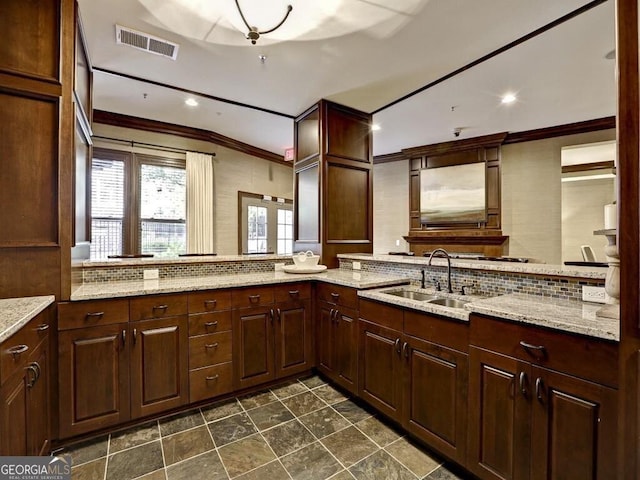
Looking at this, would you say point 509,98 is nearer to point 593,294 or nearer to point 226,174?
point 593,294

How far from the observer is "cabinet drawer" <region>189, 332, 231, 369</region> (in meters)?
2.25

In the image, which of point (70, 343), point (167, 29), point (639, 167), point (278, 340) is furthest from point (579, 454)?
point (167, 29)

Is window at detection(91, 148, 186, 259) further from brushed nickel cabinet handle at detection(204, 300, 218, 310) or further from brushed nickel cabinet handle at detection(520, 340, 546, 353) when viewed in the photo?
brushed nickel cabinet handle at detection(520, 340, 546, 353)

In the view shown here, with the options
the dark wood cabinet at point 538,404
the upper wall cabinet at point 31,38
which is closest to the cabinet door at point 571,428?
the dark wood cabinet at point 538,404

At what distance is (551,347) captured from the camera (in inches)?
50.8

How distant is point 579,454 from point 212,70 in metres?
3.49

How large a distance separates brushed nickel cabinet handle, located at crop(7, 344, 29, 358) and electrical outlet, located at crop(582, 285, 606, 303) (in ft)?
8.73

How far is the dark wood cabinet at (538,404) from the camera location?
3.84ft

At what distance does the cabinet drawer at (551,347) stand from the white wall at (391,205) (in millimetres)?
5044

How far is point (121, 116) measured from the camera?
4.18 meters

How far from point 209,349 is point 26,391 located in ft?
3.42

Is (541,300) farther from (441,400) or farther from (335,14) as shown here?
(335,14)

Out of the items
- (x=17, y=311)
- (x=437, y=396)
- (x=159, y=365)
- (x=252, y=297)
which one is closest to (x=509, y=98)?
(x=437, y=396)

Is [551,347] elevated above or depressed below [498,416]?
above
